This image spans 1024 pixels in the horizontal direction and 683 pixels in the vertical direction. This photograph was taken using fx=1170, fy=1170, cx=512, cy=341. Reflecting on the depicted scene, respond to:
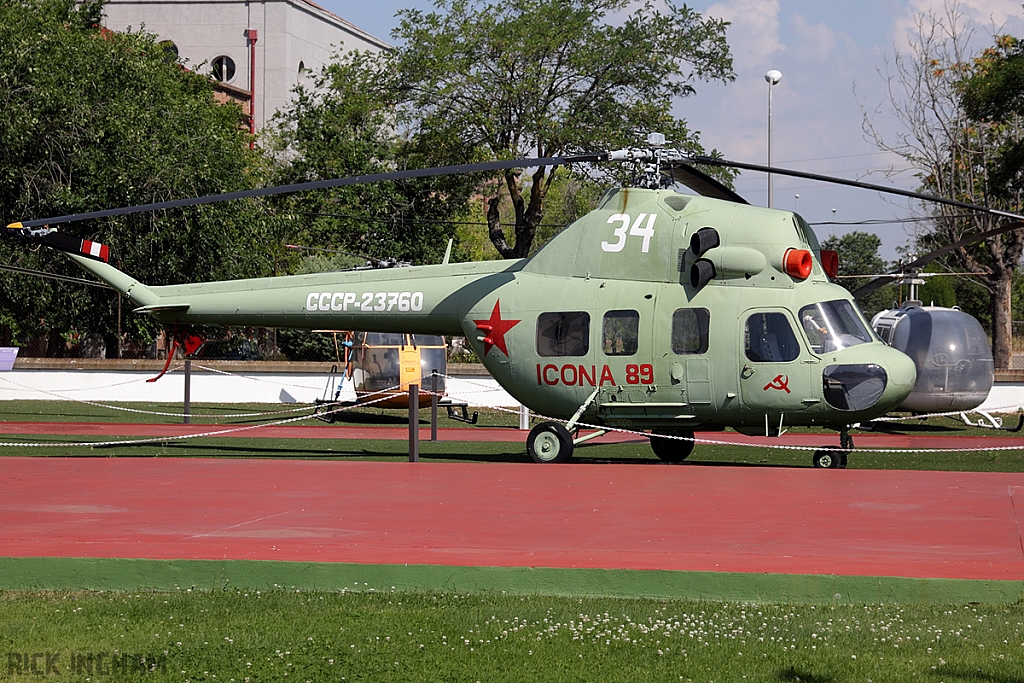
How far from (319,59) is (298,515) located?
258 ft

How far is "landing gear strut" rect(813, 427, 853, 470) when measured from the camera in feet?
51.4

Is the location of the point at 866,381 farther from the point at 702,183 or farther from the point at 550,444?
the point at 550,444

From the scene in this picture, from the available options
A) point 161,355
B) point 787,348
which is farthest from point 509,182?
point 787,348

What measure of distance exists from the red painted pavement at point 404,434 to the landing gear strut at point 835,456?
464 cm

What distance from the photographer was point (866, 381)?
48.2 feet

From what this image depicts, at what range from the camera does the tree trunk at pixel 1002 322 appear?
37781 millimetres

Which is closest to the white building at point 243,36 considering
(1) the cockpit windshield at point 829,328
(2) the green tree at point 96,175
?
(2) the green tree at point 96,175

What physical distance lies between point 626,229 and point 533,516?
6.50 meters

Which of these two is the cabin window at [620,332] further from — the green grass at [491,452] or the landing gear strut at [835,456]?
the landing gear strut at [835,456]

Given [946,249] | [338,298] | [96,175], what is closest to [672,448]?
[946,249]

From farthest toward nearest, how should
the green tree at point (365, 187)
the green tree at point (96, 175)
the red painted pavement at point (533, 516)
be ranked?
1. the green tree at point (365, 187)
2. the green tree at point (96, 175)
3. the red painted pavement at point (533, 516)

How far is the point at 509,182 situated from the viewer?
40.2m

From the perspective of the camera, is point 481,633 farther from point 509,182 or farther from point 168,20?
point 168,20

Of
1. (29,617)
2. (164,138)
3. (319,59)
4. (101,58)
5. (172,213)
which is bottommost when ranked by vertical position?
(29,617)
